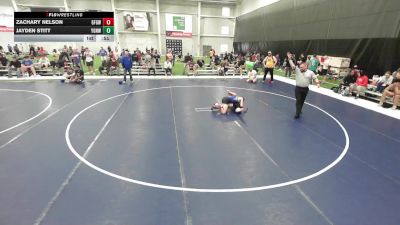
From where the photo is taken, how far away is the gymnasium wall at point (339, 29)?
1339cm

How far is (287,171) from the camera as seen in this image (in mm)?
5766

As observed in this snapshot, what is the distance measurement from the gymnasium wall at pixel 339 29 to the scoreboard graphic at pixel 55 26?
46.2 feet

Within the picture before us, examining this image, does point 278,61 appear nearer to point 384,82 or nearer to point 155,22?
point 384,82

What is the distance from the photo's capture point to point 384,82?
1226 centimetres

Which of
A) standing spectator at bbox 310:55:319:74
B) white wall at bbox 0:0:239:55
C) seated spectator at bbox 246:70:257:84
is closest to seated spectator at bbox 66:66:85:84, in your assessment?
seated spectator at bbox 246:70:257:84

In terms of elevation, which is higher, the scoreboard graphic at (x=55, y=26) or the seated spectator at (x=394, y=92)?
the scoreboard graphic at (x=55, y=26)

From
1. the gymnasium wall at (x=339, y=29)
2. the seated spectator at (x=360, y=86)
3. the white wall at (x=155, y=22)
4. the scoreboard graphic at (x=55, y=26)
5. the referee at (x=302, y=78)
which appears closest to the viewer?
the referee at (x=302, y=78)

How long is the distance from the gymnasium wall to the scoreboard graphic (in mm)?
14077

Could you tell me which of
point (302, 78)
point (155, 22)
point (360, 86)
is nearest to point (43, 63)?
point (302, 78)

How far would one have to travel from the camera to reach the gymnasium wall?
13391 millimetres

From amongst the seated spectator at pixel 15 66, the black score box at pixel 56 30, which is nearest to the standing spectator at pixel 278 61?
the black score box at pixel 56 30

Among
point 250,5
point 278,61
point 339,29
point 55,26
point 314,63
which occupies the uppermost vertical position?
point 250,5

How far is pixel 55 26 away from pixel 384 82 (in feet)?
50.5

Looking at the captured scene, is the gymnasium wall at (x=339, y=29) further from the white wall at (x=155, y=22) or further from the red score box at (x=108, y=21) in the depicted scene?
the red score box at (x=108, y=21)
